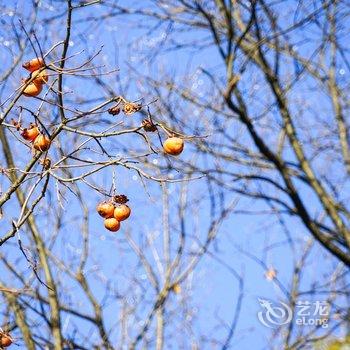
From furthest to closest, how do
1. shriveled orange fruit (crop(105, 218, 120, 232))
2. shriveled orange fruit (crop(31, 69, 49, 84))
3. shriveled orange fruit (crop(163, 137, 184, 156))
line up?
shriveled orange fruit (crop(105, 218, 120, 232)) < shriveled orange fruit (crop(163, 137, 184, 156)) < shriveled orange fruit (crop(31, 69, 49, 84))

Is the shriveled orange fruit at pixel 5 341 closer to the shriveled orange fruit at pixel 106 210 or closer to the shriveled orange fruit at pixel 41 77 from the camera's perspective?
the shriveled orange fruit at pixel 106 210

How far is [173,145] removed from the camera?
2.18 meters

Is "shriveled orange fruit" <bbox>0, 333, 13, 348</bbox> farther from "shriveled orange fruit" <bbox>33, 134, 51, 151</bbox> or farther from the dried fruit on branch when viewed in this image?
the dried fruit on branch

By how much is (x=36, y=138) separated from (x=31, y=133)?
67 millimetres

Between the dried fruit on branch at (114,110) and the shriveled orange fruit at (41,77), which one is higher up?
the shriveled orange fruit at (41,77)

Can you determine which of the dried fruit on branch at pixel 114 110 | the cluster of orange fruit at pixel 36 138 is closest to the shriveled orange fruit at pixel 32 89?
the cluster of orange fruit at pixel 36 138

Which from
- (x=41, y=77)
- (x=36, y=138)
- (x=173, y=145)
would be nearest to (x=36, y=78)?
(x=41, y=77)

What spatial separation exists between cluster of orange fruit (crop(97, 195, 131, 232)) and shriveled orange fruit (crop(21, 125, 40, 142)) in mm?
393

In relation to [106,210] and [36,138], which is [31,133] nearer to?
[36,138]

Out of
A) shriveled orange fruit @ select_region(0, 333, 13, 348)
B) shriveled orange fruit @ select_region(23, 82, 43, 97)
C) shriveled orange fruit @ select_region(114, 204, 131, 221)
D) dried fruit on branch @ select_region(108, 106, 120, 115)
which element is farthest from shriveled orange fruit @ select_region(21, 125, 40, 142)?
shriveled orange fruit @ select_region(0, 333, 13, 348)

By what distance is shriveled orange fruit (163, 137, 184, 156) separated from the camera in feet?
7.16

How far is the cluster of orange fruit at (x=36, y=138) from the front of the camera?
212cm

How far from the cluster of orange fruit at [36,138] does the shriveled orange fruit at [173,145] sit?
1.41 feet

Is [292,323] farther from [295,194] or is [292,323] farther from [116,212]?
[116,212]
